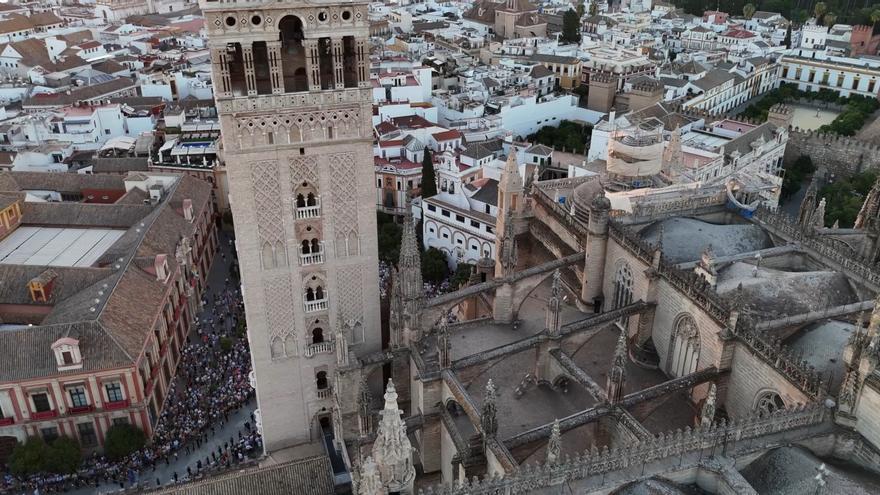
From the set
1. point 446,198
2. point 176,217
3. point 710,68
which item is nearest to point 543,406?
point 446,198

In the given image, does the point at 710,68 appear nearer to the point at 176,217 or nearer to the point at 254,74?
the point at 176,217

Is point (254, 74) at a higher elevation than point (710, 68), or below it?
higher

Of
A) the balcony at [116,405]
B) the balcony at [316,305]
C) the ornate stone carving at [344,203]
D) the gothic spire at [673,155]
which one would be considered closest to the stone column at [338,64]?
the ornate stone carving at [344,203]

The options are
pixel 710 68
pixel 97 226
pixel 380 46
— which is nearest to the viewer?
pixel 97 226

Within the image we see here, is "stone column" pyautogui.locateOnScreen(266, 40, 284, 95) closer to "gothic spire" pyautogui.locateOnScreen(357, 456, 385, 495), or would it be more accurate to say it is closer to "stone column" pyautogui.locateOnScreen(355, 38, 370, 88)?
"stone column" pyautogui.locateOnScreen(355, 38, 370, 88)

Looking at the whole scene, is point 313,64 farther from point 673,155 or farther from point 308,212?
point 673,155

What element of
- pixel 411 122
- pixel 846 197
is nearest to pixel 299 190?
pixel 411 122
